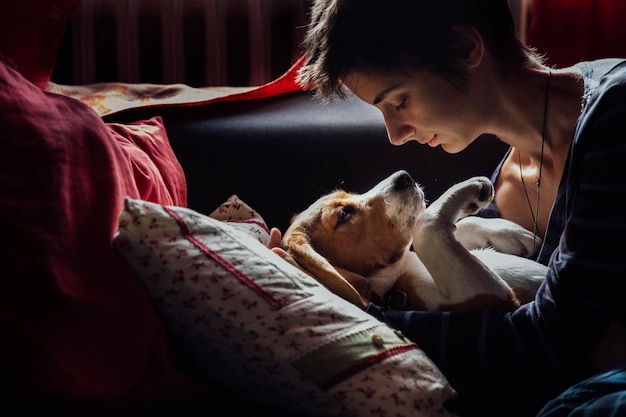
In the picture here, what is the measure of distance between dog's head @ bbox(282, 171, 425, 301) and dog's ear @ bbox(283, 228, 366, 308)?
0.19 feet

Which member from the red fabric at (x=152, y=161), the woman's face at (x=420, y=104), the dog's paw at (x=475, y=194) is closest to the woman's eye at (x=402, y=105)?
the woman's face at (x=420, y=104)

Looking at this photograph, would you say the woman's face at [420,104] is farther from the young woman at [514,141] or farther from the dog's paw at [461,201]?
the dog's paw at [461,201]

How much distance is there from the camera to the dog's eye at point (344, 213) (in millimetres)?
1606

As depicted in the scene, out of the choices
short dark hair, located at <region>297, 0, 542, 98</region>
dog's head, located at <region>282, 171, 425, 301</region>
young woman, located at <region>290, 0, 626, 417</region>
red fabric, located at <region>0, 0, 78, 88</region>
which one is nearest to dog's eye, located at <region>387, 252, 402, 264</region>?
dog's head, located at <region>282, 171, 425, 301</region>

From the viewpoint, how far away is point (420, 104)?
1.32 metres

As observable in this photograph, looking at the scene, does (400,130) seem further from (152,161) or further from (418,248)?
(152,161)

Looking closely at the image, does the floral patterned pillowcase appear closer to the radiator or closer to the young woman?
the young woman

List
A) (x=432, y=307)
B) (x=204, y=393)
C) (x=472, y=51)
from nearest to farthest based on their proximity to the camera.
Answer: (x=204, y=393)
(x=472, y=51)
(x=432, y=307)

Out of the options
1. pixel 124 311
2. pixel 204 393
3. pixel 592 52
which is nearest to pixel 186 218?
pixel 124 311

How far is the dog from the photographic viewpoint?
1.33 meters

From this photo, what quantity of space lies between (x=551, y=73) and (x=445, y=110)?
0.25m

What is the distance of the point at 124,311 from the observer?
963 mm

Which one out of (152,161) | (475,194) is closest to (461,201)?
(475,194)

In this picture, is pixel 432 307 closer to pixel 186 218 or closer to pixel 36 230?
pixel 186 218
